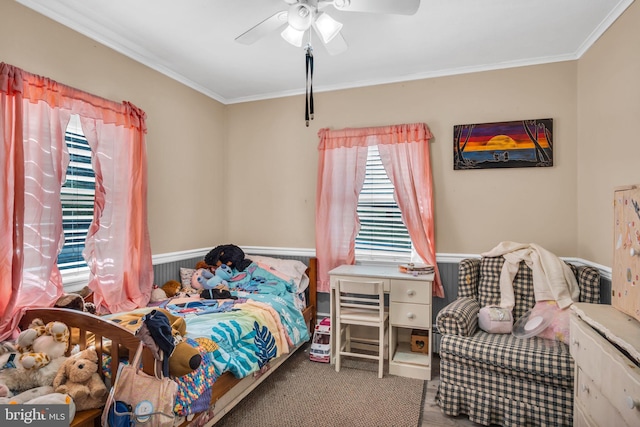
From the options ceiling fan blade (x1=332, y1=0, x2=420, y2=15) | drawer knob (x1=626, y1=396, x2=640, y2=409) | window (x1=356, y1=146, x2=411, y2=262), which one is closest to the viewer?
drawer knob (x1=626, y1=396, x2=640, y2=409)

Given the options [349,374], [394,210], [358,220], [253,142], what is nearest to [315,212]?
[358,220]

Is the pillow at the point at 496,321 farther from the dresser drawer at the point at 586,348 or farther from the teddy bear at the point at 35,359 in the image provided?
the teddy bear at the point at 35,359

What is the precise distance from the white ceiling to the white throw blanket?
1.60 m

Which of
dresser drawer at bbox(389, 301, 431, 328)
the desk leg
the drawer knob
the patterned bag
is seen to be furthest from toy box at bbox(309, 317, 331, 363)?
the drawer knob

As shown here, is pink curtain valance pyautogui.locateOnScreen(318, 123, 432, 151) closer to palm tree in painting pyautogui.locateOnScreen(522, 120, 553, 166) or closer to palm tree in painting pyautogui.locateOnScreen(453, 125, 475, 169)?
palm tree in painting pyautogui.locateOnScreen(453, 125, 475, 169)

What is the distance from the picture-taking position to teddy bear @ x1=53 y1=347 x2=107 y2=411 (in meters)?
1.55

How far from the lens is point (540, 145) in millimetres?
3078

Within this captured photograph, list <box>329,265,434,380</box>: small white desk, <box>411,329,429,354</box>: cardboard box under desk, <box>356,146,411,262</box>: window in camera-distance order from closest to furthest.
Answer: <box>329,265,434,380</box>: small white desk
<box>411,329,429,354</box>: cardboard box under desk
<box>356,146,411,262</box>: window

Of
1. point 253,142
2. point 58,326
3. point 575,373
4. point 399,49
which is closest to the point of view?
point 58,326

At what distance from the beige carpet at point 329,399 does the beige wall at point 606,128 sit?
1.75 metres

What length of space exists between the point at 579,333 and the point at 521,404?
685mm

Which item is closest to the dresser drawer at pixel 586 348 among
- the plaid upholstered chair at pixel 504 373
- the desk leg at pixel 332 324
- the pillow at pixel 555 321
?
the plaid upholstered chair at pixel 504 373

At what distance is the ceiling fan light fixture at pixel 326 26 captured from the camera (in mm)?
2062

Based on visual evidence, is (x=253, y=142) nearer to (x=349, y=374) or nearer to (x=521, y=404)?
(x=349, y=374)
